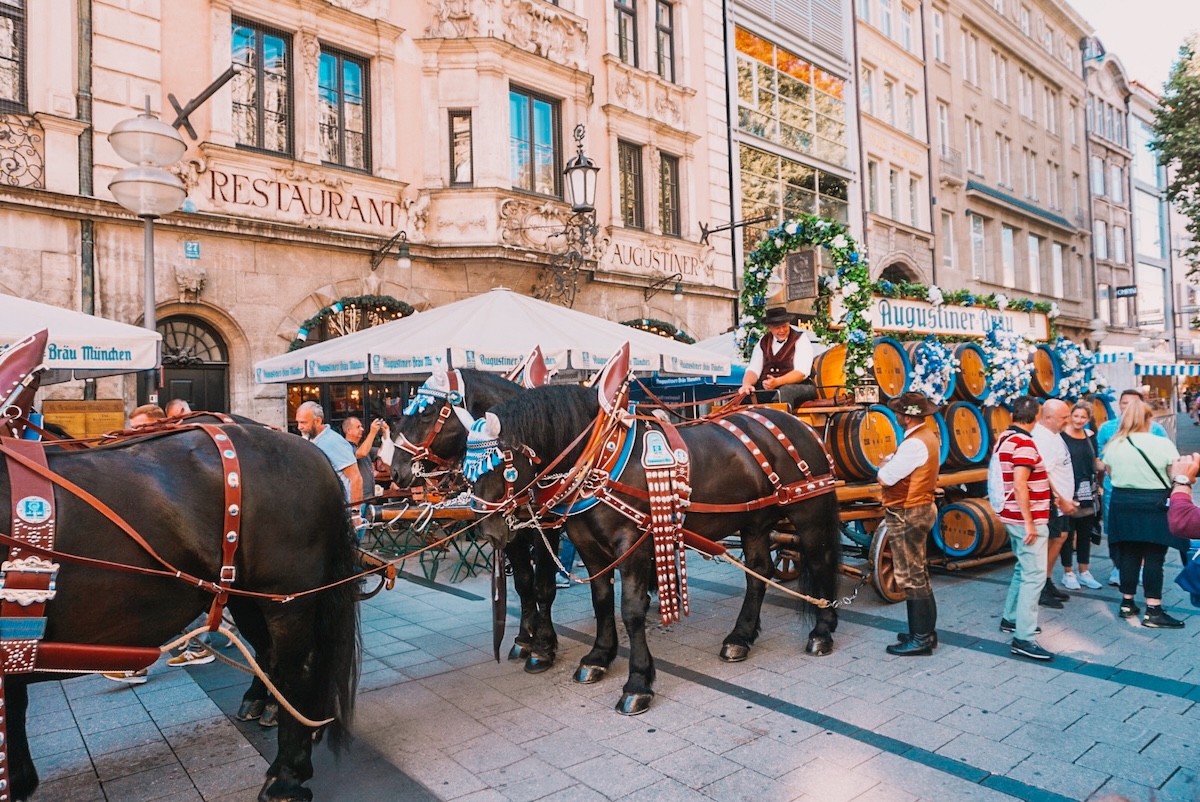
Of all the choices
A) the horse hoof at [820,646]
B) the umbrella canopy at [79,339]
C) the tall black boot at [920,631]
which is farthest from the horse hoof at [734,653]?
the umbrella canopy at [79,339]

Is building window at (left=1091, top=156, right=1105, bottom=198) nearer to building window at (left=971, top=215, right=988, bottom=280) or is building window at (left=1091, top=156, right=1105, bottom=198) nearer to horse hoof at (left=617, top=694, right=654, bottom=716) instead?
building window at (left=971, top=215, right=988, bottom=280)

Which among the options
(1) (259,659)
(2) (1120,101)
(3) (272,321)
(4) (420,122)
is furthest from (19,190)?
(2) (1120,101)

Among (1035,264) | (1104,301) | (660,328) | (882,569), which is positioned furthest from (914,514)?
(1104,301)

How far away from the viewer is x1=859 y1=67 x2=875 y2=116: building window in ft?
75.3

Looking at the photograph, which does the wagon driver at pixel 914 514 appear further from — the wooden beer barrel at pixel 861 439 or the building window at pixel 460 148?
the building window at pixel 460 148

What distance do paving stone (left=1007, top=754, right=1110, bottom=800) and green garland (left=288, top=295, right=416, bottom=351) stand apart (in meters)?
10.6

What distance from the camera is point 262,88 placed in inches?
455

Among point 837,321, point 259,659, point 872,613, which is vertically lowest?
point 872,613

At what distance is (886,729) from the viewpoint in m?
4.09

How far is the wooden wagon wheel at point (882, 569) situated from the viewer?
21.6 feet

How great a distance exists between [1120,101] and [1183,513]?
151 ft

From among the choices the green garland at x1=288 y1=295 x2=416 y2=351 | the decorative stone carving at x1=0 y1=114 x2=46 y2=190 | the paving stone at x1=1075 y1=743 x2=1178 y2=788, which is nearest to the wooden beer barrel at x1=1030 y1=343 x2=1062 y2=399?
the paving stone at x1=1075 y1=743 x2=1178 y2=788

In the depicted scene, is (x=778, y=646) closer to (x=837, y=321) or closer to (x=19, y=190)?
(x=837, y=321)

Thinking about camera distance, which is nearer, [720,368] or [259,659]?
[259,659]
